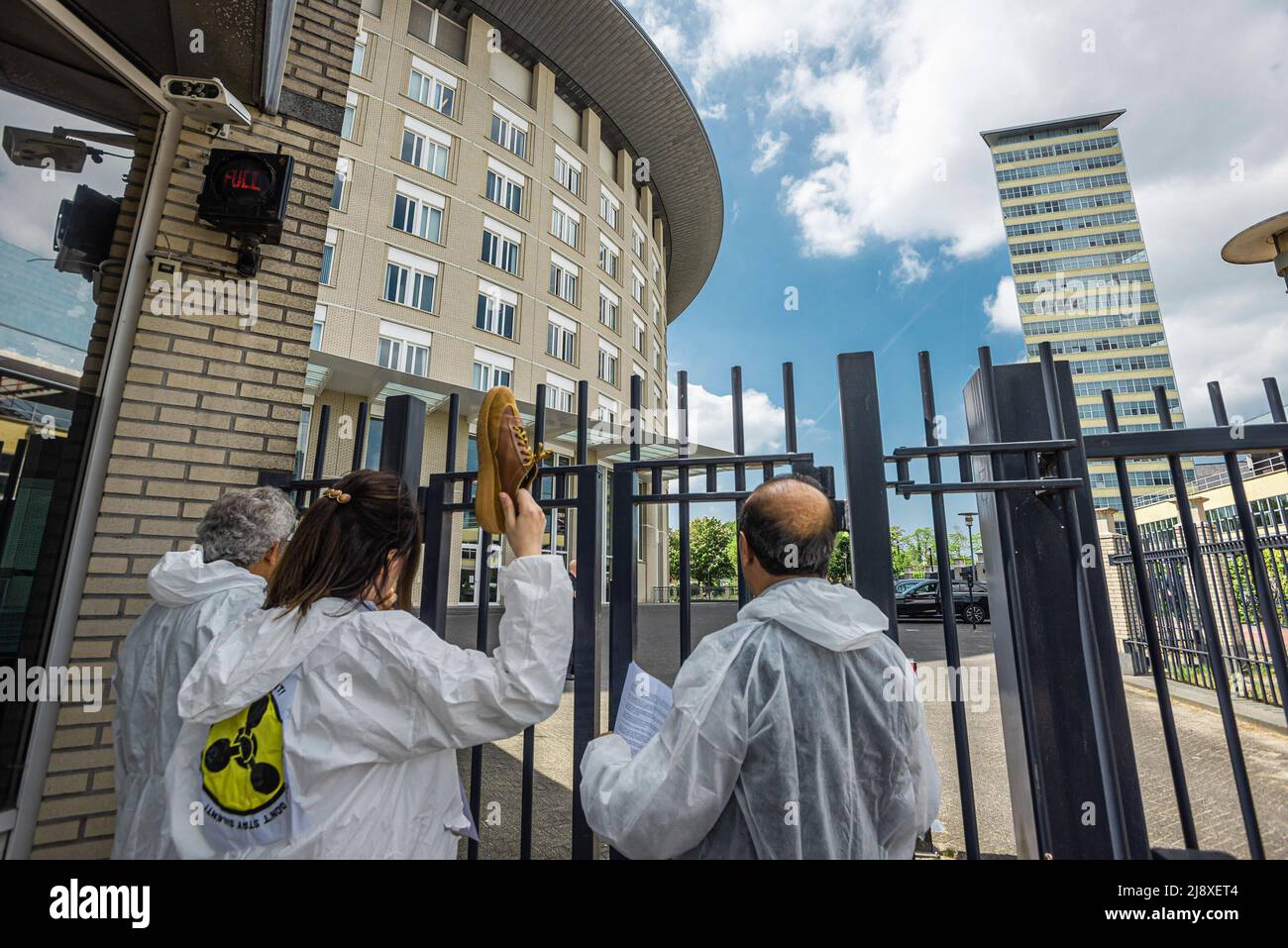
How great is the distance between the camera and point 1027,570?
193 cm

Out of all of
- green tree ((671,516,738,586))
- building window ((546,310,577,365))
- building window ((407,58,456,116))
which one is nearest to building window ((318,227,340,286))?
building window ((407,58,456,116))

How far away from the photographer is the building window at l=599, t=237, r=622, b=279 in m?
24.3

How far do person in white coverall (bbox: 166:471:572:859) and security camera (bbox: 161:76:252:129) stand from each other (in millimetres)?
3168

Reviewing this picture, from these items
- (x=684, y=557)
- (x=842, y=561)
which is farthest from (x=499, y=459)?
(x=842, y=561)

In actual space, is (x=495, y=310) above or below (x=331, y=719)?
above

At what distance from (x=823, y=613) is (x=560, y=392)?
2081 centimetres

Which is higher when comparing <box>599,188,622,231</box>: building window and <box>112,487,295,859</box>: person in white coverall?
<box>599,188,622,231</box>: building window

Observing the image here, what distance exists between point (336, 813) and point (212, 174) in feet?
11.4

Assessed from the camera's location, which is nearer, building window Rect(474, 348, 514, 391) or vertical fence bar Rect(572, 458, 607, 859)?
vertical fence bar Rect(572, 458, 607, 859)

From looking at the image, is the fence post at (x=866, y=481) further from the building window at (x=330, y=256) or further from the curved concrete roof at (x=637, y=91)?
the curved concrete roof at (x=637, y=91)

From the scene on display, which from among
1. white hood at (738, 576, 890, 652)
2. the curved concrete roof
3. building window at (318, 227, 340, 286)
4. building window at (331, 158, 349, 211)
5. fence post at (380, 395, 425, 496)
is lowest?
white hood at (738, 576, 890, 652)

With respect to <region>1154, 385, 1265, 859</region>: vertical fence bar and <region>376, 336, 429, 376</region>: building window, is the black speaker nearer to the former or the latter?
<region>1154, 385, 1265, 859</region>: vertical fence bar

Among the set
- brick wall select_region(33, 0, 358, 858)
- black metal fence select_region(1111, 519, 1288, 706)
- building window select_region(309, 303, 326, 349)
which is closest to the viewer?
brick wall select_region(33, 0, 358, 858)

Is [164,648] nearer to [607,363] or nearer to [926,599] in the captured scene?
[926,599]
